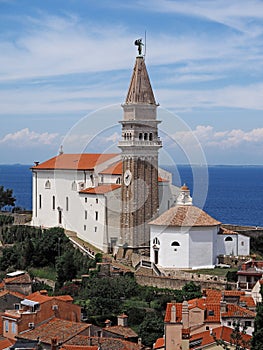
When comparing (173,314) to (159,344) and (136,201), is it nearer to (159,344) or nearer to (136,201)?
(159,344)

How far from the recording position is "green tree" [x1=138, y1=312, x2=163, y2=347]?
114 feet

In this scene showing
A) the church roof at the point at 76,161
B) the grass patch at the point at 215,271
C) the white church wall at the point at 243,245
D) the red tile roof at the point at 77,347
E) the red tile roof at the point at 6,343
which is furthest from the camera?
the church roof at the point at 76,161

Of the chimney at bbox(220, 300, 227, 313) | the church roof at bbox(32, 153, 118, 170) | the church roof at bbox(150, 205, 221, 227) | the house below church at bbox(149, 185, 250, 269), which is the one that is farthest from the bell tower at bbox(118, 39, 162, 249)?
the chimney at bbox(220, 300, 227, 313)

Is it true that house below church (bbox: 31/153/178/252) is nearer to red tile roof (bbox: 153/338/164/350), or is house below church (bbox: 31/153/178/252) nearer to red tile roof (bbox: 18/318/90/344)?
red tile roof (bbox: 18/318/90/344)

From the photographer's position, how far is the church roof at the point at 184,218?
47438mm

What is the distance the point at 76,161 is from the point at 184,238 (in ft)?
49.6

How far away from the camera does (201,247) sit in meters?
47.7

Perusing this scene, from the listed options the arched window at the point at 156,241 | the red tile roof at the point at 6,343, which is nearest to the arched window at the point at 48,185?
the arched window at the point at 156,241

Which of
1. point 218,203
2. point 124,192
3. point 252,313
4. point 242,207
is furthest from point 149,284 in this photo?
point 218,203

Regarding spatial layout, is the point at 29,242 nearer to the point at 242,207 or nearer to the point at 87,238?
the point at 87,238

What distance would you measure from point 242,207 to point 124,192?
258ft

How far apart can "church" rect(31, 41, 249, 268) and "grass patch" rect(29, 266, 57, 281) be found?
3.71 metres

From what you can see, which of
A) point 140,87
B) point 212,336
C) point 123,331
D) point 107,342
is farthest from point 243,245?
point 212,336

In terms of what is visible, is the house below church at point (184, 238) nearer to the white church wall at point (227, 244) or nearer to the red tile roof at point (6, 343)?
the white church wall at point (227, 244)
